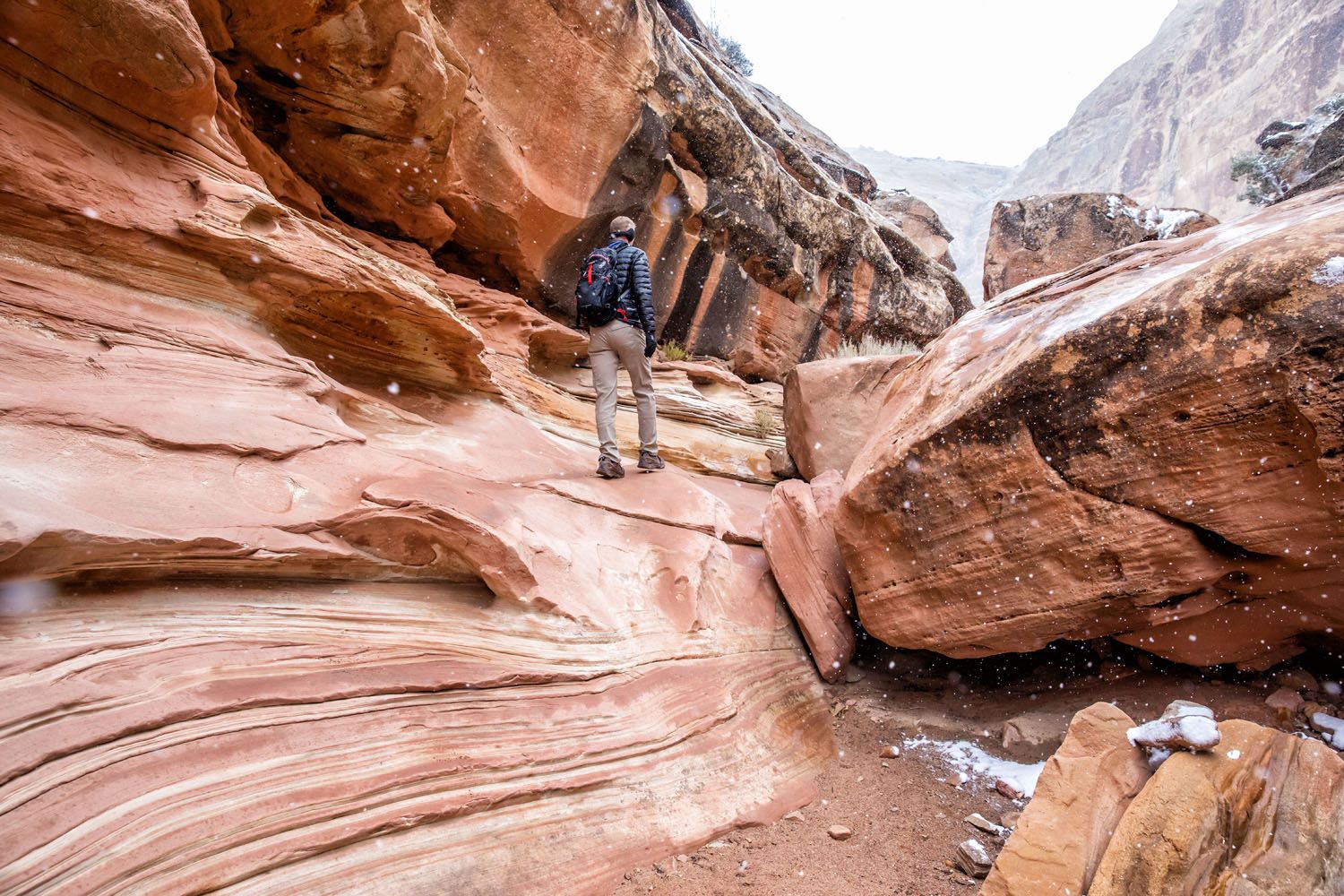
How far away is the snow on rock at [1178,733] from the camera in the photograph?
8.14 ft

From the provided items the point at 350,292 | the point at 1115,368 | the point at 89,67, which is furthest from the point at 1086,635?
the point at 89,67

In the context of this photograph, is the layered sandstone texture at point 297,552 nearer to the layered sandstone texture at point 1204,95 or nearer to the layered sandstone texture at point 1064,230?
the layered sandstone texture at point 1064,230

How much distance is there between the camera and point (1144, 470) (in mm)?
3520

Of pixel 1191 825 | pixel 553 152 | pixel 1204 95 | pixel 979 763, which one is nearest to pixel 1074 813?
pixel 1191 825

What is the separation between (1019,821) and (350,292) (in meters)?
5.32

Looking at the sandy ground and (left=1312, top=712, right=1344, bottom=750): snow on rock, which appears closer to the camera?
the sandy ground

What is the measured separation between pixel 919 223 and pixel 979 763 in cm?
2603

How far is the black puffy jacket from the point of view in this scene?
619cm

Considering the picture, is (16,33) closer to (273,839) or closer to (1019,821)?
(273,839)

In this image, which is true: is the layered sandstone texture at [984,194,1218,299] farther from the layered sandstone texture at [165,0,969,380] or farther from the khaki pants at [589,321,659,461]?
the khaki pants at [589,321,659,461]

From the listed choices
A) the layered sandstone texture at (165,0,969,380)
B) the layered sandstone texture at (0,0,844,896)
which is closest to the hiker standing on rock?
the layered sandstone texture at (0,0,844,896)

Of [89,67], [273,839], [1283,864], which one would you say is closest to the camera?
[1283,864]

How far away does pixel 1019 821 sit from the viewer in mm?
2646

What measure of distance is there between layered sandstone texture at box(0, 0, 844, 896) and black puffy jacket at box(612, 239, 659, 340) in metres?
1.51
